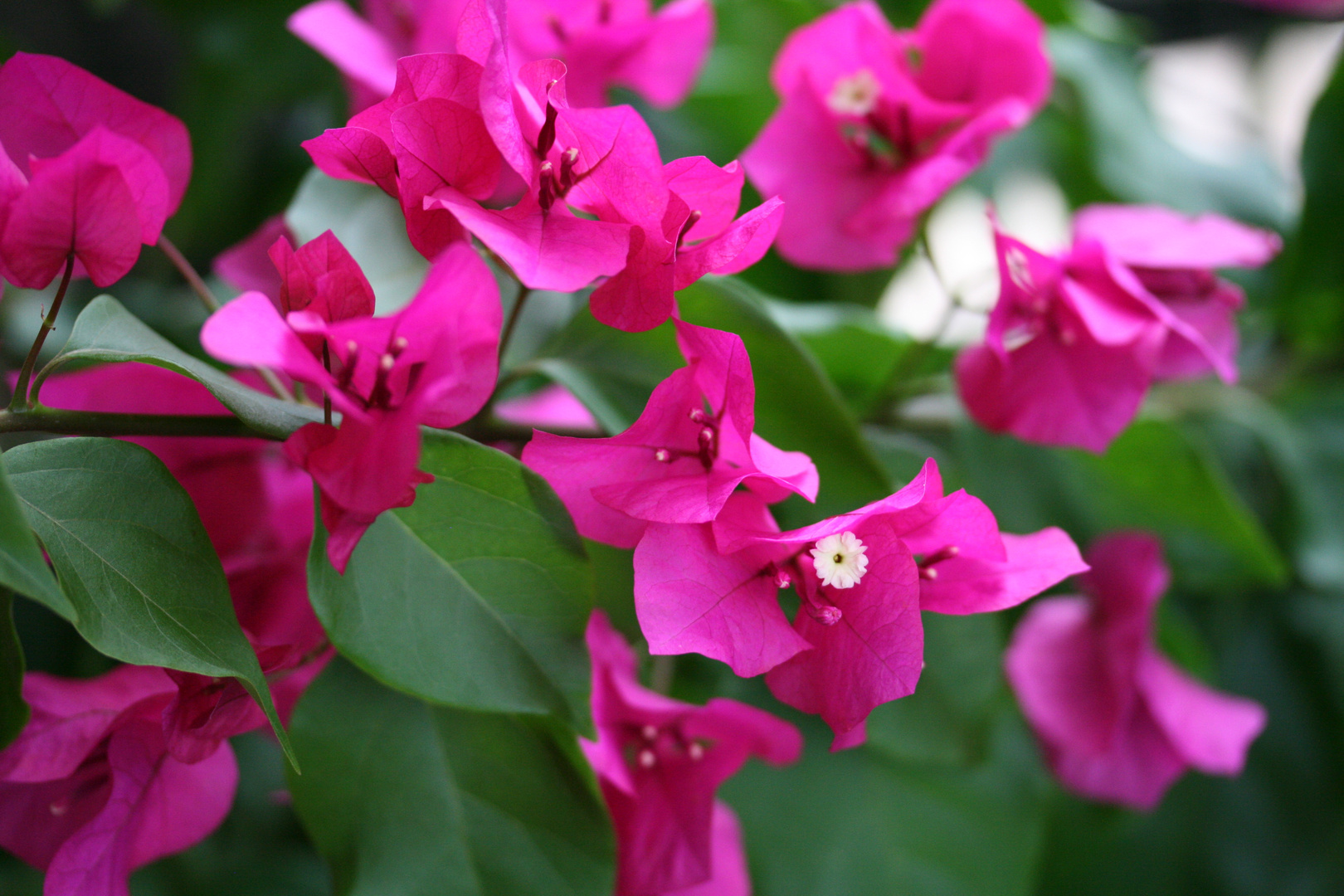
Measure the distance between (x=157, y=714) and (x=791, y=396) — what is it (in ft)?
0.96

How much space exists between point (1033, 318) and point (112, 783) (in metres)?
0.46

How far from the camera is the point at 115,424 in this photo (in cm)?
36

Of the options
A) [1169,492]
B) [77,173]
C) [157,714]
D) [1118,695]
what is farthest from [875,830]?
[77,173]

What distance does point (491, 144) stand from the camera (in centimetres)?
34

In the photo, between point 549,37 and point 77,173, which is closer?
point 77,173

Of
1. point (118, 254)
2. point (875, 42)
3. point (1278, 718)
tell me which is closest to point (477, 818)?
point (118, 254)

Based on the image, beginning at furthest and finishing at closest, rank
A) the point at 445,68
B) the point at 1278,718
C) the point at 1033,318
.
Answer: the point at 1278,718
the point at 1033,318
the point at 445,68

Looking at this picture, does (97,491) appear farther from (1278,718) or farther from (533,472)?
(1278,718)

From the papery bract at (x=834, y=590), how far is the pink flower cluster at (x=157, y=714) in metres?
0.16

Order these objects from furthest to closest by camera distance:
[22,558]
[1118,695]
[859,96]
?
[1118,695] < [859,96] < [22,558]

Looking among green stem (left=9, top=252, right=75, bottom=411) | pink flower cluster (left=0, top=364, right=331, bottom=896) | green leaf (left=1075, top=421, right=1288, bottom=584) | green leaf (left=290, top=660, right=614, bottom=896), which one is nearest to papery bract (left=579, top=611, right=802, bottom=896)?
green leaf (left=290, top=660, right=614, bottom=896)

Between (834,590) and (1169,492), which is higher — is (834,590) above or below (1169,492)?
above

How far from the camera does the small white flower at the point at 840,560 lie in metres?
0.33

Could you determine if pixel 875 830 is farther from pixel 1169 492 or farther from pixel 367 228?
pixel 367 228
